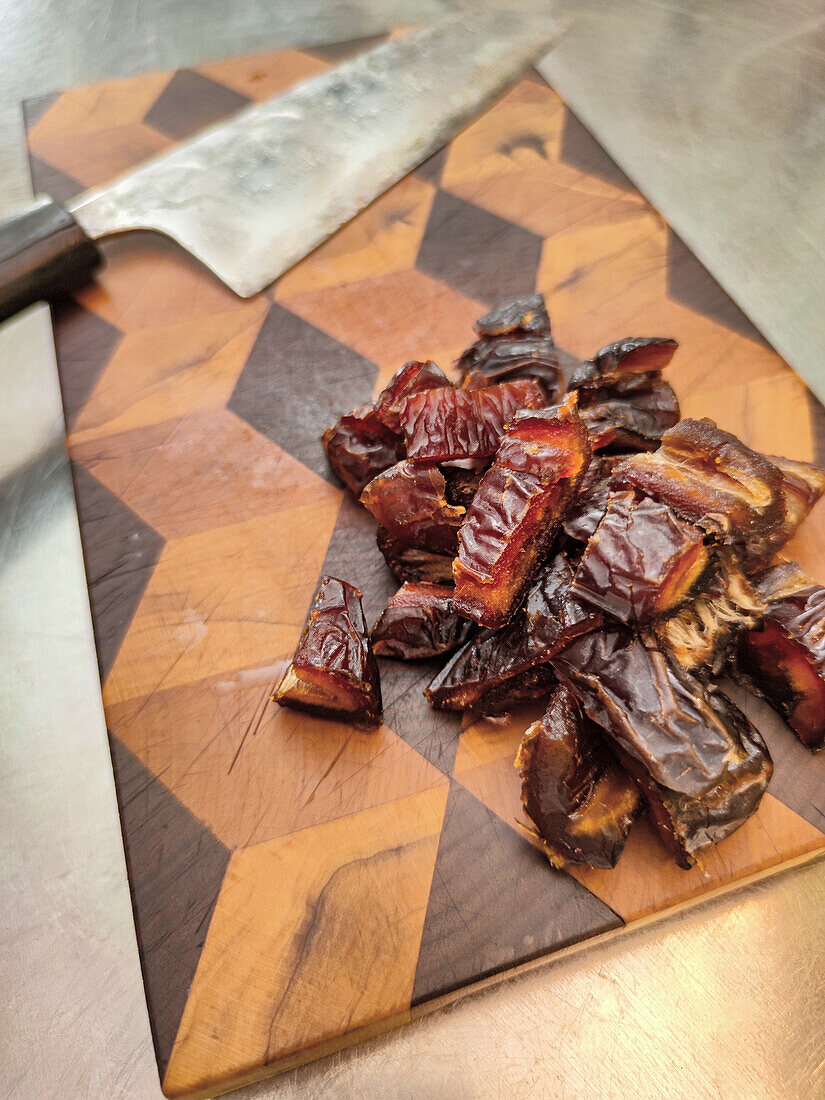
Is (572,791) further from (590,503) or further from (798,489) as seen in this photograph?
(798,489)

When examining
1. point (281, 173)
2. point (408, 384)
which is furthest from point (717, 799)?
point (281, 173)

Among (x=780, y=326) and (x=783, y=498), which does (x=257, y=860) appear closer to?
(x=783, y=498)

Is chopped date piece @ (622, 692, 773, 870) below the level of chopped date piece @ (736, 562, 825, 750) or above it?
below

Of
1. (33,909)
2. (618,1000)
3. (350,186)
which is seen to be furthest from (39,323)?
(618,1000)

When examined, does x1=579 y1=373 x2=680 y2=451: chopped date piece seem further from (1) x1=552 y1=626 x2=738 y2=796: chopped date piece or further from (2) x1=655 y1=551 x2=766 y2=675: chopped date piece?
(1) x1=552 y1=626 x2=738 y2=796: chopped date piece

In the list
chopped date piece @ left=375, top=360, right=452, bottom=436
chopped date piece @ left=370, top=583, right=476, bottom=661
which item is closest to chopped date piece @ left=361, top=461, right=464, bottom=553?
chopped date piece @ left=370, top=583, right=476, bottom=661
